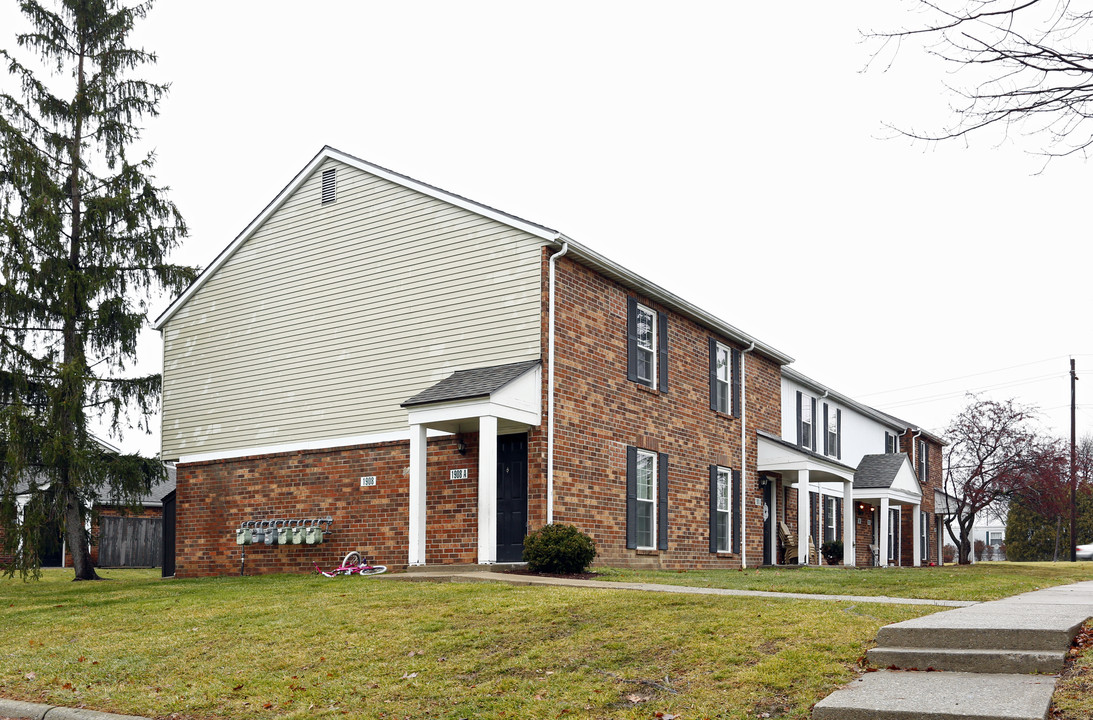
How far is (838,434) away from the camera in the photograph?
105 feet

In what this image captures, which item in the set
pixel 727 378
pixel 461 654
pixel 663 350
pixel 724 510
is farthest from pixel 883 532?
pixel 461 654

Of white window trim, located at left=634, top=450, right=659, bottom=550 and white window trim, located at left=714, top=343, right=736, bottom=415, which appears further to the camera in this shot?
white window trim, located at left=714, top=343, right=736, bottom=415

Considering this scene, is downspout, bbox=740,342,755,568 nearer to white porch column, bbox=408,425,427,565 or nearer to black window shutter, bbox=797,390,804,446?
black window shutter, bbox=797,390,804,446

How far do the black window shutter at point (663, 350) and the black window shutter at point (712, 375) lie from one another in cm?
224

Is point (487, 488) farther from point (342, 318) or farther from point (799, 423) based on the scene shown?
point (799, 423)

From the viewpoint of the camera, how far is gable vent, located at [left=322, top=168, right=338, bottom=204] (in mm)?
20906

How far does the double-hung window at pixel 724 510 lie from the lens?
21.9m

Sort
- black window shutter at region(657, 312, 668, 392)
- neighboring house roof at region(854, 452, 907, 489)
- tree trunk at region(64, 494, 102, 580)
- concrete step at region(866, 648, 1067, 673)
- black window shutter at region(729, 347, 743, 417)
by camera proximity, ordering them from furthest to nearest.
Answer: neighboring house roof at region(854, 452, 907, 489) < black window shutter at region(729, 347, 743, 417) < tree trunk at region(64, 494, 102, 580) < black window shutter at region(657, 312, 668, 392) < concrete step at region(866, 648, 1067, 673)

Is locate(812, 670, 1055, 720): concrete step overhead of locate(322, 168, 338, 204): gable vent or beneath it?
beneath

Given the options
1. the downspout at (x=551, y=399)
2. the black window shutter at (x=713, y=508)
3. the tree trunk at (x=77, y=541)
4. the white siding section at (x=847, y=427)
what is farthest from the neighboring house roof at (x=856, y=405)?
the tree trunk at (x=77, y=541)

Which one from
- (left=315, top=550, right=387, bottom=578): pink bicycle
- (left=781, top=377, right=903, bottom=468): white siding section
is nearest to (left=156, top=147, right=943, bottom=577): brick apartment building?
(left=315, top=550, right=387, bottom=578): pink bicycle

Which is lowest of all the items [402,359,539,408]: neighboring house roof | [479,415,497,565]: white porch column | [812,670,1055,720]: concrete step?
[812,670,1055,720]: concrete step

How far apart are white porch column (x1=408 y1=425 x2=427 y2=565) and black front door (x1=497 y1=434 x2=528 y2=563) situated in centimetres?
140

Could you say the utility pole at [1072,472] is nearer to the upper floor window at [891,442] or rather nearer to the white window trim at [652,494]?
the upper floor window at [891,442]
